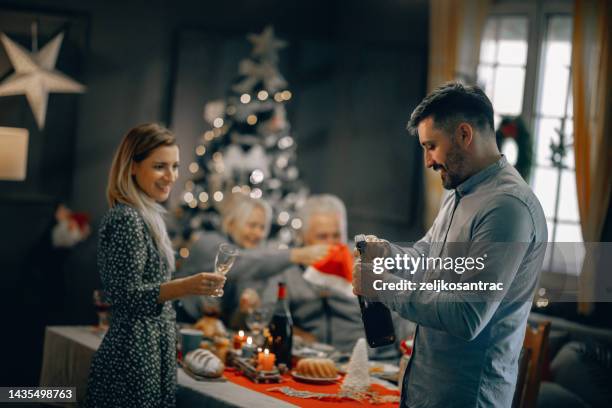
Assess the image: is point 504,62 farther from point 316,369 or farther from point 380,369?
point 316,369

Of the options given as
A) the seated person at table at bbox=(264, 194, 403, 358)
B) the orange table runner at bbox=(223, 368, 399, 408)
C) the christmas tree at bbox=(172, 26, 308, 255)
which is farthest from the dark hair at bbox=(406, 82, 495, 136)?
the christmas tree at bbox=(172, 26, 308, 255)

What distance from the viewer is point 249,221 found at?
164 inches

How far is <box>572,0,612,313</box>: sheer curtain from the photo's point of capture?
177 inches

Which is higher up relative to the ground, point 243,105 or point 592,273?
point 243,105

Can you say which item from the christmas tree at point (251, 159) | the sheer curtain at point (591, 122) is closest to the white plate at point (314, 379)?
the sheer curtain at point (591, 122)

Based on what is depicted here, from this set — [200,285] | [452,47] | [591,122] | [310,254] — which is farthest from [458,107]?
[452,47]

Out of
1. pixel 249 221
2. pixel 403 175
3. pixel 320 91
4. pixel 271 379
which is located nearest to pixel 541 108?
pixel 403 175

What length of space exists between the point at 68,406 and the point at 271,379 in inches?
34.7

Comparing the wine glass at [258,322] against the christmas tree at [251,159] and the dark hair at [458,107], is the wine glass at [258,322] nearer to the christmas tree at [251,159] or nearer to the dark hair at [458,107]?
the dark hair at [458,107]

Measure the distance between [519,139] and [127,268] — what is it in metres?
3.06

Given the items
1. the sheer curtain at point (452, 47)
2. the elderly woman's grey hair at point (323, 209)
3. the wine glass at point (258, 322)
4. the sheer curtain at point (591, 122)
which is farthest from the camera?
the sheer curtain at point (452, 47)

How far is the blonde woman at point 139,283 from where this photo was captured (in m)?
2.54

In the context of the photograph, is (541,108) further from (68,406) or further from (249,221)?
(68,406)

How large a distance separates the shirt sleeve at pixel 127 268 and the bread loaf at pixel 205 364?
362 millimetres
